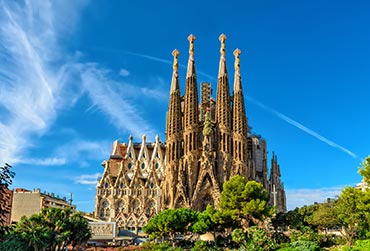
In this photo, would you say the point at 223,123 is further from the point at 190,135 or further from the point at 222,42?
the point at 222,42

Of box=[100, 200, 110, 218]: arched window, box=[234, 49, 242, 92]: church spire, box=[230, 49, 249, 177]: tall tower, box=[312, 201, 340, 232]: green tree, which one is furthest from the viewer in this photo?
box=[234, 49, 242, 92]: church spire

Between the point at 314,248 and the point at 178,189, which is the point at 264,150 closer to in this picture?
the point at 178,189

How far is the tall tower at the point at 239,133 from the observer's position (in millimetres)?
61469

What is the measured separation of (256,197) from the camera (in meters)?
45.2

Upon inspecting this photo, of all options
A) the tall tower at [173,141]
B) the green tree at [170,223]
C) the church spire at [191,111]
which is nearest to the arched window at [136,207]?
the tall tower at [173,141]

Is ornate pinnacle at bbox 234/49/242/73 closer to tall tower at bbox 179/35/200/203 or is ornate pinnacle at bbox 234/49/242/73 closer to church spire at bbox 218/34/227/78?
church spire at bbox 218/34/227/78

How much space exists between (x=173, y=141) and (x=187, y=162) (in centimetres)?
436

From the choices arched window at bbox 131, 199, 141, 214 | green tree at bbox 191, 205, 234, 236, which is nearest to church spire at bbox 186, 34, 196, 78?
arched window at bbox 131, 199, 141, 214

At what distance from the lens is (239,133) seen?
6328 centimetres

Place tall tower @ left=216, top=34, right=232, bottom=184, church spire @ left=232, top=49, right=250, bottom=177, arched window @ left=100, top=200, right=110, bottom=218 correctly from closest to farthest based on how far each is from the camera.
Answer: tall tower @ left=216, top=34, right=232, bottom=184 < church spire @ left=232, top=49, right=250, bottom=177 < arched window @ left=100, top=200, right=110, bottom=218

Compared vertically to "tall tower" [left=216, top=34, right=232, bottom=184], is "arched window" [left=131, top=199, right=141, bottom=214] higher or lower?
lower

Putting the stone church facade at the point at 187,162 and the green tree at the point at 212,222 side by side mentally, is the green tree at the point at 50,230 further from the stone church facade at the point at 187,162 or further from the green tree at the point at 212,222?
the stone church facade at the point at 187,162

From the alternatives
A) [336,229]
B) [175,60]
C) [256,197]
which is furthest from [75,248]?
[175,60]

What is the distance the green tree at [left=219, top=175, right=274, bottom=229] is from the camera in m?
43.6
